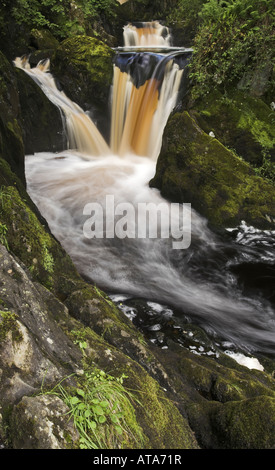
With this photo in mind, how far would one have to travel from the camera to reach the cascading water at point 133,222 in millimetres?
5266

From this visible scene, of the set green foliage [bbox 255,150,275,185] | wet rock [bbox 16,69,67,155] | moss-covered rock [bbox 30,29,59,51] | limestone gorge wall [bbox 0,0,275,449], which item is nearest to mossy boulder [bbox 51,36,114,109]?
wet rock [bbox 16,69,67,155]

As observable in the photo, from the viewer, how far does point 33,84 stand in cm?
998

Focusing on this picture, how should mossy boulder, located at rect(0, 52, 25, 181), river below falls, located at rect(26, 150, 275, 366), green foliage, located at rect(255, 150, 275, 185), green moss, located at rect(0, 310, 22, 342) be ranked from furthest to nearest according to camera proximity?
1. green foliage, located at rect(255, 150, 275, 185)
2. mossy boulder, located at rect(0, 52, 25, 181)
3. river below falls, located at rect(26, 150, 275, 366)
4. green moss, located at rect(0, 310, 22, 342)

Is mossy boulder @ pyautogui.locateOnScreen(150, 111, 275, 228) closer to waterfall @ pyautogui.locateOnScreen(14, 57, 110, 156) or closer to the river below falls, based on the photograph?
the river below falls

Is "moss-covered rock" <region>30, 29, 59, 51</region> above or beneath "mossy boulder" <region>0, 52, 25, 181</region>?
above

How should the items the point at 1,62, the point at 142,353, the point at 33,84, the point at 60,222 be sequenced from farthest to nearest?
the point at 33,84 < the point at 60,222 < the point at 1,62 < the point at 142,353

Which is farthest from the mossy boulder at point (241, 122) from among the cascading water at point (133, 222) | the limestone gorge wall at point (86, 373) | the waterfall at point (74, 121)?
the limestone gorge wall at point (86, 373)

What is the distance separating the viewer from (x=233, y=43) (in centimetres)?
850

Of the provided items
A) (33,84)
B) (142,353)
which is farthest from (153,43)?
(142,353)

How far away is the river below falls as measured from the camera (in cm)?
465

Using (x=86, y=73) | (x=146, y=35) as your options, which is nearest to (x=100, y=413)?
(x=86, y=73)

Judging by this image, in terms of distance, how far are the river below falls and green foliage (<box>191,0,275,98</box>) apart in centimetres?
390

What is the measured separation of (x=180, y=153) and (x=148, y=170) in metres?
2.53
